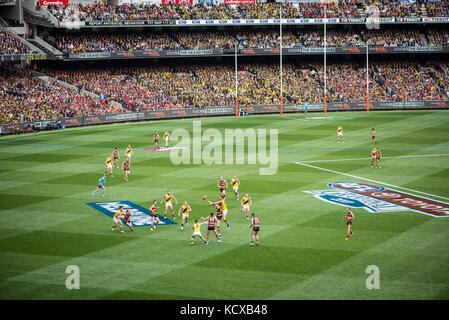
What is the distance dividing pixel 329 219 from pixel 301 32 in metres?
66.8

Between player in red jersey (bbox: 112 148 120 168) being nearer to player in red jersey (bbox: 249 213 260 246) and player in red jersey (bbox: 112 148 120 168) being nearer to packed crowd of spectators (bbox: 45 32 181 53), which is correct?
player in red jersey (bbox: 249 213 260 246)

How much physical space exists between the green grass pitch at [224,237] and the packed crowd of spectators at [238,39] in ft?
114

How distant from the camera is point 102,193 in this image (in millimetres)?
31781

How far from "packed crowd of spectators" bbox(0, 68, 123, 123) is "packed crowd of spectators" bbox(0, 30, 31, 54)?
3.44 metres

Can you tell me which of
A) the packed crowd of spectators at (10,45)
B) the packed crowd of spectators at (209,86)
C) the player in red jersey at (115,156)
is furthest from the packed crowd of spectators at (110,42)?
the player in red jersey at (115,156)

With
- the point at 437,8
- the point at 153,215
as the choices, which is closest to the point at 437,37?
the point at 437,8

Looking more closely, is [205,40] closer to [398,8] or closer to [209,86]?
[209,86]

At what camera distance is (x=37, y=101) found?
214ft

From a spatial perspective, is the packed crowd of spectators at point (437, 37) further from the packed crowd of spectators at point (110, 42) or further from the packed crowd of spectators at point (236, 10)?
the packed crowd of spectators at point (110, 42)

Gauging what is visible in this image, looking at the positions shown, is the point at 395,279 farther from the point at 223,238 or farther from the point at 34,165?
the point at 34,165

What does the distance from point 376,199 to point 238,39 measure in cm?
5989

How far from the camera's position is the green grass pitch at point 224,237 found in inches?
725

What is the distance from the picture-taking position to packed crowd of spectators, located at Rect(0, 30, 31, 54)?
65125 mm
